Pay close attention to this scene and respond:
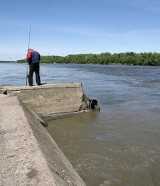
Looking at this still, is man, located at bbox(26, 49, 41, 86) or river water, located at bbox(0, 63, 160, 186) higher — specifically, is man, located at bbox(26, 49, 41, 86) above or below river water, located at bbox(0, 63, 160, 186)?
above

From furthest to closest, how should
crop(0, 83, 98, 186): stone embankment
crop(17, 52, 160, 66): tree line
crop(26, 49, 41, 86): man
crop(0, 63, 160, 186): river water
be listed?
1. crop(17, 52, 160, 66): tree line
2. crop(26, 49, 41, 86): man
3. crop(0, 63, 160, 186): river water
4. crop(0, 83, 98, 186): stone embankment

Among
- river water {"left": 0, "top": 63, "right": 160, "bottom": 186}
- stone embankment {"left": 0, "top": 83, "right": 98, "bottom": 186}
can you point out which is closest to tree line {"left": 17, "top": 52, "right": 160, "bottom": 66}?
river water {"left": 0, "top": 63, "right": 160, "bottom": 186}

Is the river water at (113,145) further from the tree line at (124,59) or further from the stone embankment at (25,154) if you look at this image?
the tree line at (124,59)

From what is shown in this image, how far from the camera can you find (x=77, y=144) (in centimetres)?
788

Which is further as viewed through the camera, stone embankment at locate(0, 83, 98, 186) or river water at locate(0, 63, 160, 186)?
river water at locate(0, 63, 160, 186)

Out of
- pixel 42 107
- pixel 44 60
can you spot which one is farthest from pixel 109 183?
pixel 44 60

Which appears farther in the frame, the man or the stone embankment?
the man

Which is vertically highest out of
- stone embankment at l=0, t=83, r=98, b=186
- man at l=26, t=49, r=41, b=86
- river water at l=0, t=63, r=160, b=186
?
man at l=26, t=49, r=41, b=86

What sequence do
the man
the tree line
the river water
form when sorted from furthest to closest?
the tree line
the man
the river water

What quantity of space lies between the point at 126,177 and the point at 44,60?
185 m

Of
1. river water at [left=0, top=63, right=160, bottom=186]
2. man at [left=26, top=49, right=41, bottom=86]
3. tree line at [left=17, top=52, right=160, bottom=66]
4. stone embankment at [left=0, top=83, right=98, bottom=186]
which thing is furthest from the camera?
tree line at [left=17, top=52, right=160, bottom=66]

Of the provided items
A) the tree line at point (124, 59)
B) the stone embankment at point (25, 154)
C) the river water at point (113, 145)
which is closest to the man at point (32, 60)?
the stone embankment at point (25, 154)

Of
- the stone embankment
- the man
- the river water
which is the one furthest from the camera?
the man

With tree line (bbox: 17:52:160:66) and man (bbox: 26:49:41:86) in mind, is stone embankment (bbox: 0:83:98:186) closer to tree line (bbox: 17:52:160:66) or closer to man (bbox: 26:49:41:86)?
man (bbox: 26:49:41:86)
